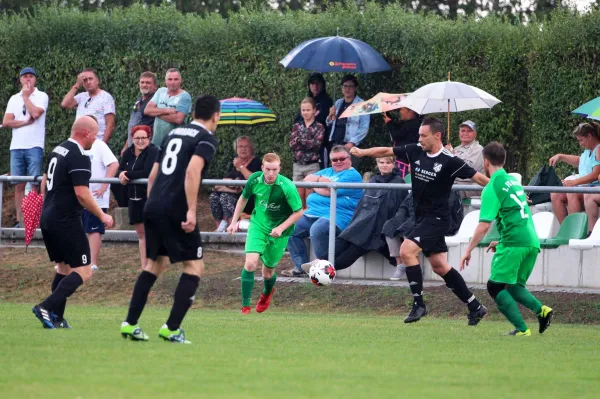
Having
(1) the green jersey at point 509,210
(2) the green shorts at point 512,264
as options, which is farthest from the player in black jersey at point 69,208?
(2) the green shorts at point 512,264

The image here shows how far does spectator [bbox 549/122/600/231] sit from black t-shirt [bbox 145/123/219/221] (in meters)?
7.13

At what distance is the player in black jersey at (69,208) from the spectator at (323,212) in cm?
514

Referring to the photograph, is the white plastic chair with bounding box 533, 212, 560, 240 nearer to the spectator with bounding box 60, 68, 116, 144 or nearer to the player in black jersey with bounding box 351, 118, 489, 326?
the player in black jersey with bounding box 351, 118, 489, 326

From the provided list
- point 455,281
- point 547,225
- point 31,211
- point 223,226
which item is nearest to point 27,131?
point 31,211

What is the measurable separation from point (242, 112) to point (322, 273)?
5.70 meters

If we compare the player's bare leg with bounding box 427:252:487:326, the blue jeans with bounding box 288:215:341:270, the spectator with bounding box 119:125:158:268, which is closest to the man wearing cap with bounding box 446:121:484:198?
the blue jeans with bounding box 288:215:341:270

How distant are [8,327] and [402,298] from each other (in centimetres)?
589

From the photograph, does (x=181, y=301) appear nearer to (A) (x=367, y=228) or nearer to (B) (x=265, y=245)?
(B) (x=265, y=245)

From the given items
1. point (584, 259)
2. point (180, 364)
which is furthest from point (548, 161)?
point (180, 364)

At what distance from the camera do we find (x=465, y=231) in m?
15.6

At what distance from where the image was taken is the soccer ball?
1448 cm

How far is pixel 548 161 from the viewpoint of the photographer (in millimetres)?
17875

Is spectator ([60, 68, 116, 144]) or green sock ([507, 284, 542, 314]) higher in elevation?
spectator ([60, 68, 116, 144])

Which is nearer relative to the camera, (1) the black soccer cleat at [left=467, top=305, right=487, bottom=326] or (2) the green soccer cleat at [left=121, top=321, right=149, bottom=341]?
(2) the green soccer cleat at [left=121, top=321, right=149, bottom=341]
